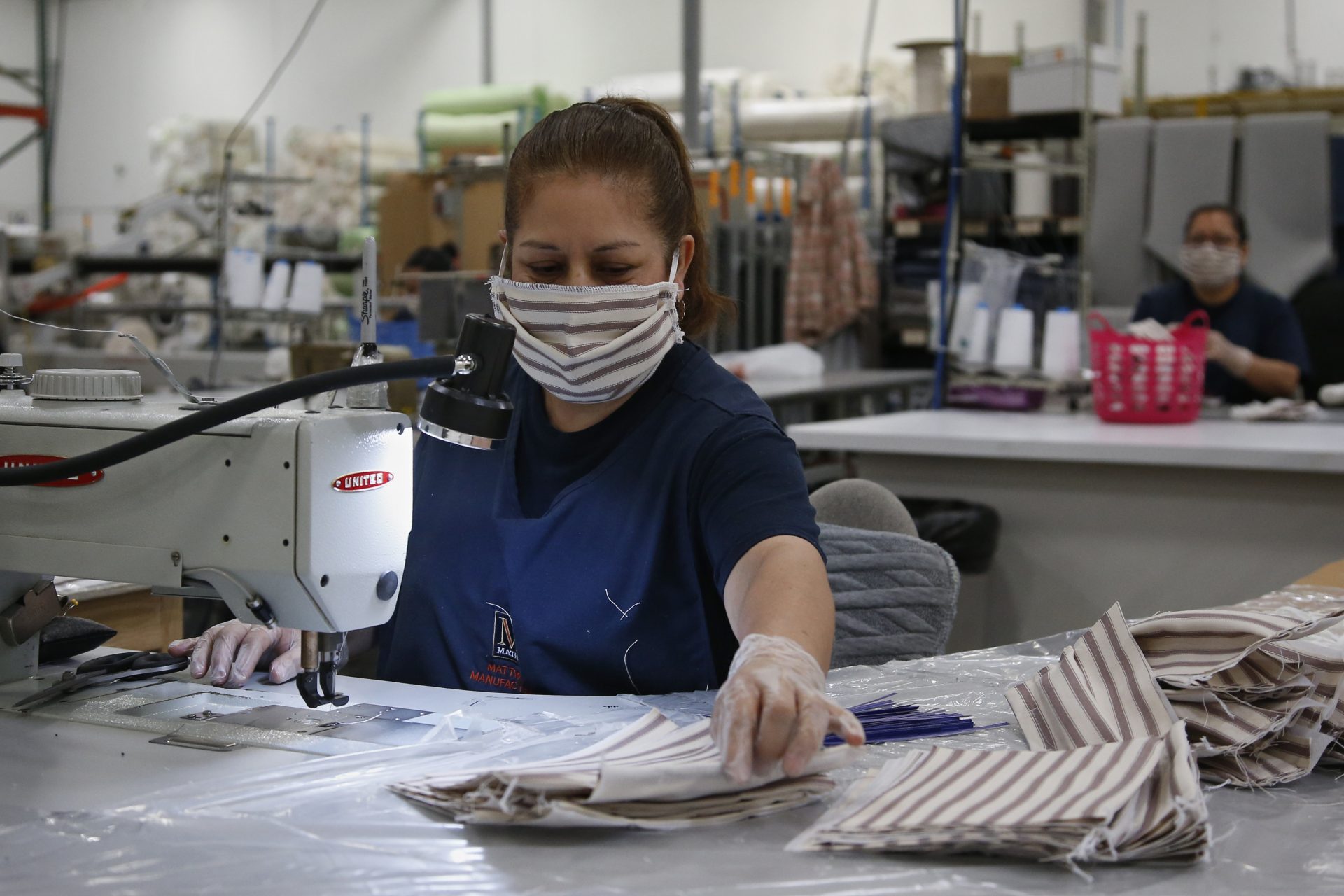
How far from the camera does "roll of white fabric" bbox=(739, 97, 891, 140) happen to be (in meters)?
7.37

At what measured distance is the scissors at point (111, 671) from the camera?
4.30ft

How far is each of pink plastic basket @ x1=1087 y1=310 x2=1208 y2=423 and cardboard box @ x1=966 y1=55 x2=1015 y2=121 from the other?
104 inches

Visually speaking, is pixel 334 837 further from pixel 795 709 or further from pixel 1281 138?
pixel 1281 138

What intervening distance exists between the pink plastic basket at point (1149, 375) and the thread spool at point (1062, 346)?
0.36 metres

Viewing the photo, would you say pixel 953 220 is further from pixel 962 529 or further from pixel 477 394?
pixel 477 394

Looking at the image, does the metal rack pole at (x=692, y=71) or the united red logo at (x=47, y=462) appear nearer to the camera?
the united red logo at (x=47, y=462)

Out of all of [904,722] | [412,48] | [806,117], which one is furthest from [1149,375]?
[412,48]

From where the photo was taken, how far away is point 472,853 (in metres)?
0.89

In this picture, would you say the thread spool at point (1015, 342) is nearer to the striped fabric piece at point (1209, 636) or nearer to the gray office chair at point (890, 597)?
the gray office chair at point (890, 597)

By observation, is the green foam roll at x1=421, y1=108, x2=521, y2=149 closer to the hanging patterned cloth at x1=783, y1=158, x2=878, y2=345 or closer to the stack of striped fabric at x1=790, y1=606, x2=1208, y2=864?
the hanging patterned cloth at x1=783, y1=158, x2=878, y2=345

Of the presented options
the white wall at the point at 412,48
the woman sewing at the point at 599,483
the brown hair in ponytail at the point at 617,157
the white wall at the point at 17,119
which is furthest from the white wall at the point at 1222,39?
the white wall at the point at 17,119

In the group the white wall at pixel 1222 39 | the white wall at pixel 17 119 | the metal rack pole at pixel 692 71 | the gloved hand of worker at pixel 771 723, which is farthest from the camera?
the white wall at pixel 17 119

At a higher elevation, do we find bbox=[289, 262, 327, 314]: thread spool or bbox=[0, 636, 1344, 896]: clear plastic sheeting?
bbox=[289, 262, 327, 314]: thread spool

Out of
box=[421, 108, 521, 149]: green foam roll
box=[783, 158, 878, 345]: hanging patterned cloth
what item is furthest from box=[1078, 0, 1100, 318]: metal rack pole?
box=[421, 108, 521, 149]: green foam roll
